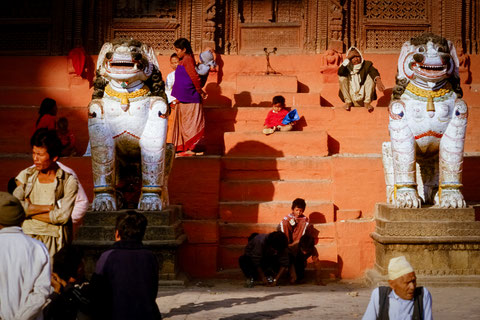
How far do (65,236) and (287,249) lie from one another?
302 cm

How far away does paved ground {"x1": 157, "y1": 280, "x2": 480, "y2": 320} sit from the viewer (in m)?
5.74

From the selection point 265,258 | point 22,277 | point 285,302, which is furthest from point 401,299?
point 265,258

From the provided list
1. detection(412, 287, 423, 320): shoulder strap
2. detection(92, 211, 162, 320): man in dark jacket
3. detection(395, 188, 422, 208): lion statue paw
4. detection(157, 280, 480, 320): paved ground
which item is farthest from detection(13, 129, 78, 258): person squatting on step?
detection(395, 188, 422, 208): lion statue paw

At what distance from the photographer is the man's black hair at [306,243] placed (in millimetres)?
7546

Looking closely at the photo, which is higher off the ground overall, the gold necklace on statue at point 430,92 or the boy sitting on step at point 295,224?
the gold necklace on statue at point 430,92

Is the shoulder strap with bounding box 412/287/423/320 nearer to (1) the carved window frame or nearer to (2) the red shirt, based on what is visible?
(2) the red shirt

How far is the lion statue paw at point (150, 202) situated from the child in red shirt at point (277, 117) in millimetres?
3261

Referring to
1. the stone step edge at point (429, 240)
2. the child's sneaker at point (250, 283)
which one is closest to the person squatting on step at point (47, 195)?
the child's sneaker at point (250, 283)

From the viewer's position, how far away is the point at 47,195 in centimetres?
512

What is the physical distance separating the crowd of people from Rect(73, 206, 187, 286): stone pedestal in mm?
990

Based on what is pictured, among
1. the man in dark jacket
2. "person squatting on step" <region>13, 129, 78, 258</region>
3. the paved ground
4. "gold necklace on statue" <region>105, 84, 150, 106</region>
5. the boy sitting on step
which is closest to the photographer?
the man in dark jacket

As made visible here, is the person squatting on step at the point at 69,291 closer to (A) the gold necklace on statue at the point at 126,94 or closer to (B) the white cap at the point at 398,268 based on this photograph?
(B) the white cap at the point at 398,268

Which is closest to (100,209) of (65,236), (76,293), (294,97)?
(65,236)

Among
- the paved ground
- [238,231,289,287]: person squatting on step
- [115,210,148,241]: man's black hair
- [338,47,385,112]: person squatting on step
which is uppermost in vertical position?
[338,47,385,112]: person squatting on step
